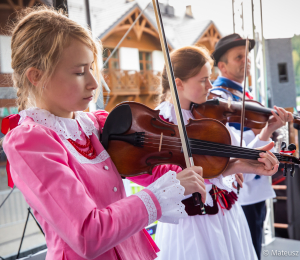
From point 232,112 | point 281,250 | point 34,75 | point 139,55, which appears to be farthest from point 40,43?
point 139,55

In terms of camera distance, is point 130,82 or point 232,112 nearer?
point 232,112

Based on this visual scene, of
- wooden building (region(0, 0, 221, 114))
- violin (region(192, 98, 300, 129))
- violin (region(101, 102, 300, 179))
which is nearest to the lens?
violin (region(101, 102, 300, 179))

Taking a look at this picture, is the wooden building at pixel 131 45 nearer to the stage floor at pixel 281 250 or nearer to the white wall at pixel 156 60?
the white wall at pixel 156 60

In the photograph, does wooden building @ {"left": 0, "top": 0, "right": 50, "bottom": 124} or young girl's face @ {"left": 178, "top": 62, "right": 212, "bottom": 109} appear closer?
wooden building @ {"left": 0, "top": 0, "right": 50, "bottom": 124}

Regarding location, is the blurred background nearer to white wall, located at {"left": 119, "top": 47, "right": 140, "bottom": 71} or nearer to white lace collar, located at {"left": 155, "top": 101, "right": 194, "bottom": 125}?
white wall, located at {"left": 119, "top": 47, "right": 140, "bottom": 71}

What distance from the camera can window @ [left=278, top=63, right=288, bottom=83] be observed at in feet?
19.8

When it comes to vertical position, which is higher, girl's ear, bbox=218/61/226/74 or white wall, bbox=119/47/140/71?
white wall, bbox=119/47/140/71

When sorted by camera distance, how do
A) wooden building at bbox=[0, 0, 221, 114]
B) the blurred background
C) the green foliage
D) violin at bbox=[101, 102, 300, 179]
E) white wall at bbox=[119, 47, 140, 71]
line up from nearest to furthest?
violin at bbox=[101, 102, 300, 179], the blurred background, wooden building at bbox=[0, 0, 221, 114], white wall at bbox=[119, 47, 140, 71], the green foliage

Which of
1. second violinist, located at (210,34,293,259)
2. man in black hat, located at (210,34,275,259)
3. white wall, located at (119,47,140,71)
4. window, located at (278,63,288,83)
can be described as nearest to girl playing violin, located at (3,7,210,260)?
second violinist, located at (210,34,293,259)

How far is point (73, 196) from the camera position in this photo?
25.0 inches

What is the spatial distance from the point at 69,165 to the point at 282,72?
20.6ft

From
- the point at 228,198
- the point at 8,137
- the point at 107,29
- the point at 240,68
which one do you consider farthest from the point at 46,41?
the point at 107,29

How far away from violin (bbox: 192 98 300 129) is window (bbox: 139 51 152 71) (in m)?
2.81

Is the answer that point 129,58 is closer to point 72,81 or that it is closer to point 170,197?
point 72,81
